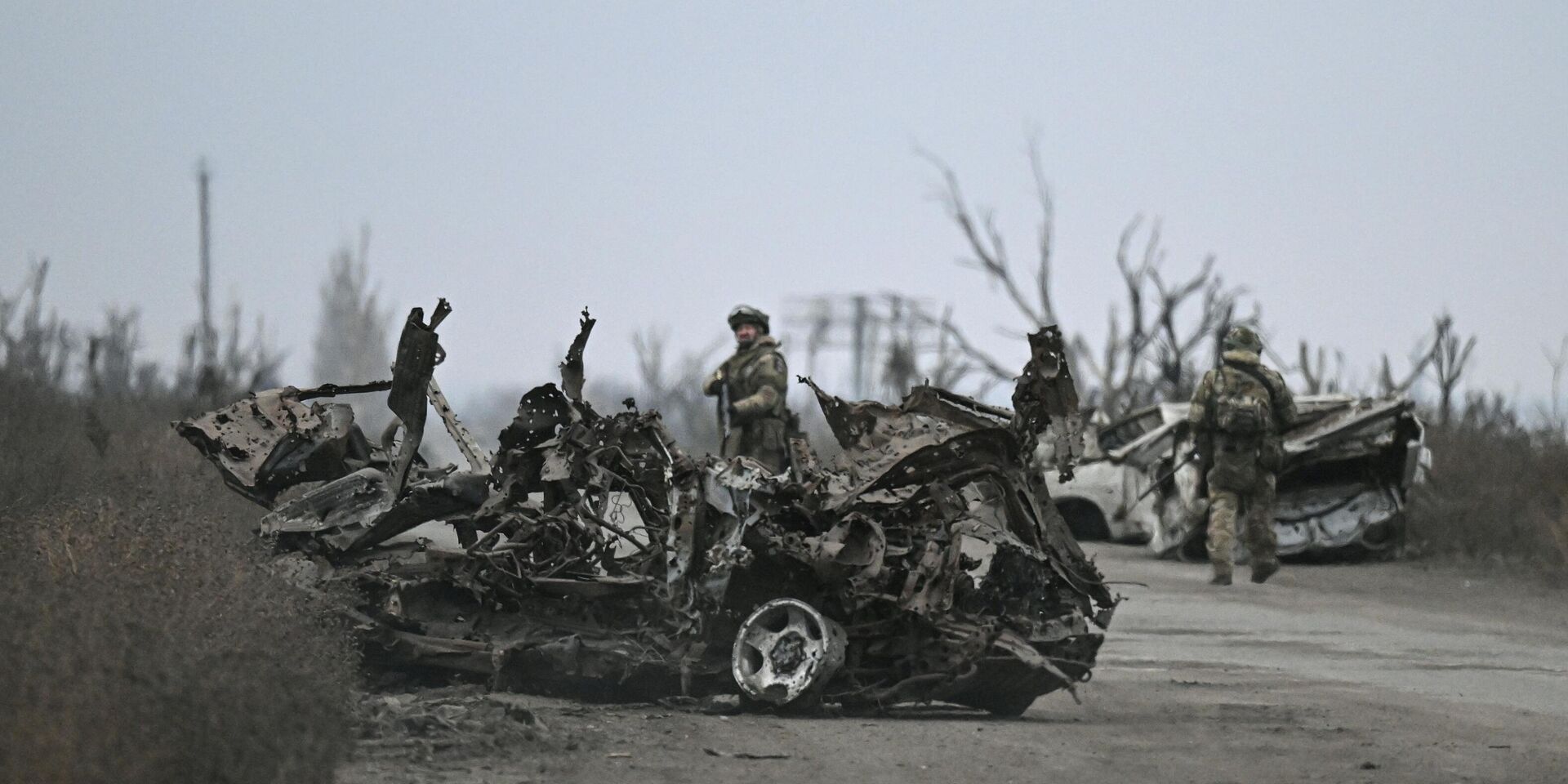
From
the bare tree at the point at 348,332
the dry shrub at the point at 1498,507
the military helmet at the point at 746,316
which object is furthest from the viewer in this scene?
the bare tree at the point at 348,332

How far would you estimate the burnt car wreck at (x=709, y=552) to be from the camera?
8867 mm

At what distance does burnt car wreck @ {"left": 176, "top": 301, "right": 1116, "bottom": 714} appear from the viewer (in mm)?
8867

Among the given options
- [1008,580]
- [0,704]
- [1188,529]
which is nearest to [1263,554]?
[1188,529]

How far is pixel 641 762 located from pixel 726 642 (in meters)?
1.33

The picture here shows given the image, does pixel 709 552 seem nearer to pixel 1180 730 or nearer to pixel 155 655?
pixel 1180 730

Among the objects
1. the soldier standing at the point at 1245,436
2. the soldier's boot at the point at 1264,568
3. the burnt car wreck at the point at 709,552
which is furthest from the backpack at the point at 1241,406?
the burnt car wreck at the point at 709,552

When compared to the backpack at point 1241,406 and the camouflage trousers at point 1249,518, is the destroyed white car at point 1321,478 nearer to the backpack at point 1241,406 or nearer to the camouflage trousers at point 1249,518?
the camouflage trousers at point 1249,518

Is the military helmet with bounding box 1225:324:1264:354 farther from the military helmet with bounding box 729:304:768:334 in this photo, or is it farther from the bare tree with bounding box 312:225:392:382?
the bare tree with bounding box 312:225:392:382

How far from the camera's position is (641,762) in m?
7.79

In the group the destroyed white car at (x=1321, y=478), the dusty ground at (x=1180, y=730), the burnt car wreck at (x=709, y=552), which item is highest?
the destroyed white car at (x=1321, y=478)

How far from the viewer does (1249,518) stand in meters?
16.8

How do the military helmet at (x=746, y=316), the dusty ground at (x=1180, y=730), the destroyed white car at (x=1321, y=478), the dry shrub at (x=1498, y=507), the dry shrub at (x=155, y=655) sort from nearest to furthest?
the dry shrub at (x=155, y=655) < the dusty ground at (x=1180, y=730) < the military helmet at (x=746, y=316) < the destroyed white car at (x=1321, y=478) < the dry shrub at (x=1498, y=507)

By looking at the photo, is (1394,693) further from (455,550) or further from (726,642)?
(455,550)

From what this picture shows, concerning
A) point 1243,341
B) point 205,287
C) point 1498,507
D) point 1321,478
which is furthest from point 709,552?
point 205,287
